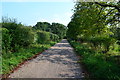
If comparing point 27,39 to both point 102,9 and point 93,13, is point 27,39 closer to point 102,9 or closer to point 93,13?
point 93,13

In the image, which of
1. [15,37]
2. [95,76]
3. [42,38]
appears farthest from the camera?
[42,38]

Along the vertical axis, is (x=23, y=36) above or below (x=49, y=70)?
above

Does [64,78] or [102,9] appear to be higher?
[102,9]

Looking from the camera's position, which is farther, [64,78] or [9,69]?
[9,69]

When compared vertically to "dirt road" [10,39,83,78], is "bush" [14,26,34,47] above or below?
above

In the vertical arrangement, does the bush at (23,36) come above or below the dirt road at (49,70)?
above

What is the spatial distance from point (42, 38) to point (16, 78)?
1696 cm

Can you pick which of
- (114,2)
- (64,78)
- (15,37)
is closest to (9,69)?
(64,78)

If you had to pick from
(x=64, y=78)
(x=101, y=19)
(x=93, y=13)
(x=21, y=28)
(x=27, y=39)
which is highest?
(x=93, y=13)

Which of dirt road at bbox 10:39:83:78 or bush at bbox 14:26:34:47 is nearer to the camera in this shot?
dirt road at bbox 10:39:83:78

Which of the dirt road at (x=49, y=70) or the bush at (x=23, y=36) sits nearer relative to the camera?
the dirt road at (x=49, y=70)

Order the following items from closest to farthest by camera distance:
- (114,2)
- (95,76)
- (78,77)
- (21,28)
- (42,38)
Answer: (95,76), (78,77), (114,2), (21,28), (42,38)

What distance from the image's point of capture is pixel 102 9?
11.6 m

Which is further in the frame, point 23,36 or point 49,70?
point 23,36
